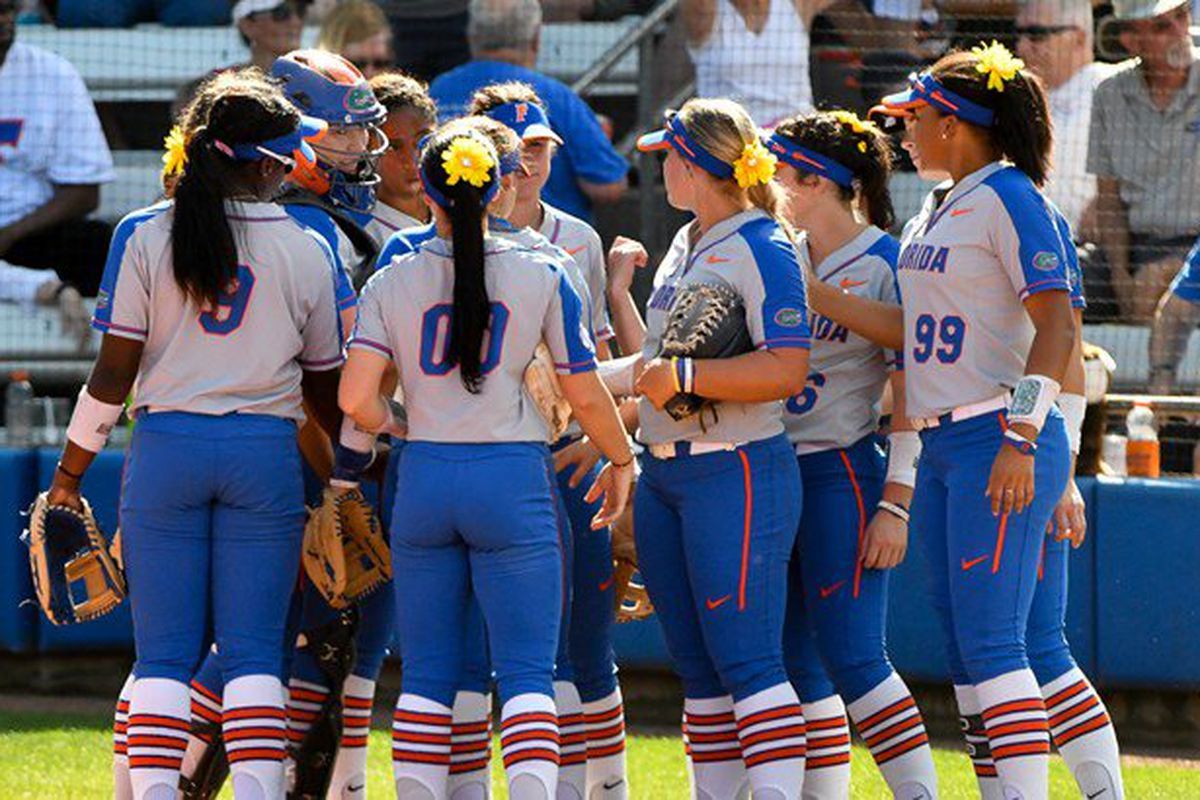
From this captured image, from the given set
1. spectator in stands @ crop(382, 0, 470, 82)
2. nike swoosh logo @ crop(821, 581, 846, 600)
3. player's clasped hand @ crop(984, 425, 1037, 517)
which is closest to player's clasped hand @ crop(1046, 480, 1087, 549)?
player's clasped hand @ crop(984, 425, 1037, 517)

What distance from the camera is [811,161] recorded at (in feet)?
17.7

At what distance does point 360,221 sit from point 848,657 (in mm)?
1749

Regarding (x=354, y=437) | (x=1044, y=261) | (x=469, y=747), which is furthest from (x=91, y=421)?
(x=1044, y=261)

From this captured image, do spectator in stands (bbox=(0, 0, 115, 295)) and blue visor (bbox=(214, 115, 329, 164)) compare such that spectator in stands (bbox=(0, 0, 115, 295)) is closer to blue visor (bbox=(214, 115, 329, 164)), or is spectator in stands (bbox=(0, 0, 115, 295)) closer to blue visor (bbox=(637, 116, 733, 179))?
blue visor (bbox=(214, 115, 329, 164))

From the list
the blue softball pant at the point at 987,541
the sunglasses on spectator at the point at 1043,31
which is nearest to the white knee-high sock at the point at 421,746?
the blue softball pant at the point at 987,541

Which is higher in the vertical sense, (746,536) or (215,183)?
(215,183)

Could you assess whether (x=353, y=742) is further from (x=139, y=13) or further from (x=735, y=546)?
(x=139, y=13)

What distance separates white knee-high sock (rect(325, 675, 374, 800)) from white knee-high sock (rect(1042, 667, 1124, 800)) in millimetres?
1831

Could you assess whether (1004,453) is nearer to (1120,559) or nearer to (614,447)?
(614,447)

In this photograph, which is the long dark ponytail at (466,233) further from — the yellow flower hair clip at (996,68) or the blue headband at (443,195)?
the yellow flower hair clip at (996,68)

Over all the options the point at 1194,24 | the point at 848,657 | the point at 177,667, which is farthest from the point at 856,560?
the point at 1194,24

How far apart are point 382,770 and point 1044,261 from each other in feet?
10.3

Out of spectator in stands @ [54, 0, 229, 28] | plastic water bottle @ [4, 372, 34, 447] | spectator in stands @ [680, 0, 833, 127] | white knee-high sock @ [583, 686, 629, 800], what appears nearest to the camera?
white knee-high sock @ [583, 686, 629, 800]

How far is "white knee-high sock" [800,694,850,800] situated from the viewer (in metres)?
5.20
